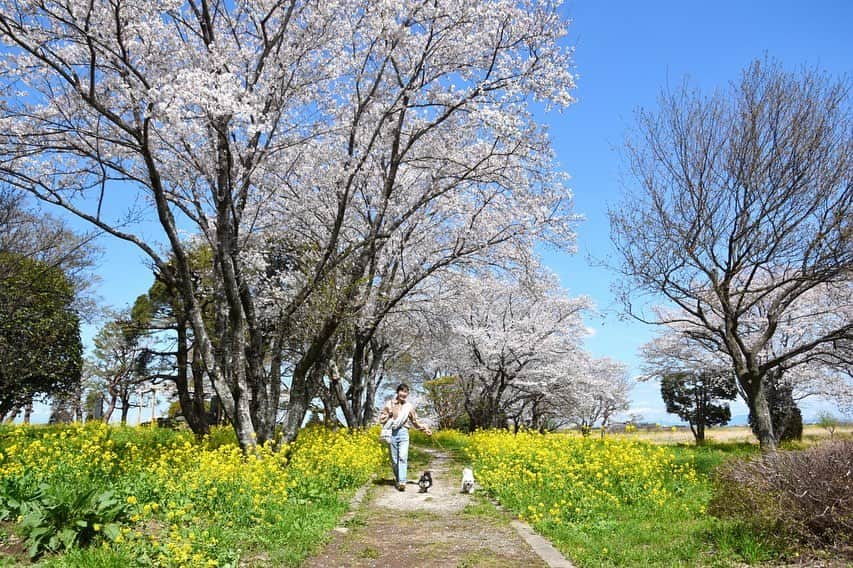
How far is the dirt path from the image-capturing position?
228 inches

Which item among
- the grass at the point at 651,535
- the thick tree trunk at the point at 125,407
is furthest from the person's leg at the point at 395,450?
the thick tree trunk at the point at 125,407

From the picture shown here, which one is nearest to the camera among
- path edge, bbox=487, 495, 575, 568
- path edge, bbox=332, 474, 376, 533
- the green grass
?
the green grass

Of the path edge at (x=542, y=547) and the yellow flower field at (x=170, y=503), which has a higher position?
the yellow flower field at (x=170, y=503)

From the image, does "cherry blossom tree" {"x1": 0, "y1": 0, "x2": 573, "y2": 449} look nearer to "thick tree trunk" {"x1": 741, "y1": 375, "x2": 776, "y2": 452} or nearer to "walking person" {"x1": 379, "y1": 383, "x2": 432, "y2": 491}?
"walking person" {"x1": 379, "y1": 383, "x2": 432, "y2": 491}

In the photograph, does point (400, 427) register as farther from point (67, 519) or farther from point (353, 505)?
point (67, 519)

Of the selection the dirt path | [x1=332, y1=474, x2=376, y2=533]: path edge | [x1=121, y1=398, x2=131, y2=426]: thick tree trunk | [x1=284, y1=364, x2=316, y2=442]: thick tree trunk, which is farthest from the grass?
[x1=121, y1=398, x2=131, y2=426]: thick tree trunk

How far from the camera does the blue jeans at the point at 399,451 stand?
10.3m

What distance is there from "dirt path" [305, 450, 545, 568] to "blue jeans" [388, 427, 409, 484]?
→ 507 mm

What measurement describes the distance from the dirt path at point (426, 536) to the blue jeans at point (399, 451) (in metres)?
0.51

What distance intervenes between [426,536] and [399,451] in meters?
3.51

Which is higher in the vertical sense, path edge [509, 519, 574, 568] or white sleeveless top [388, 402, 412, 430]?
white sleeveless top [388, 402, 412, 430]

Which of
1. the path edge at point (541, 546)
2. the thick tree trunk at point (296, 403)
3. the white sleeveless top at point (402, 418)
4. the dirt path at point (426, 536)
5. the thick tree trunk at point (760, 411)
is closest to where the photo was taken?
the path edge at point (541, 546)

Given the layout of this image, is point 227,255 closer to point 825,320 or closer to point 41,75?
point 41,75

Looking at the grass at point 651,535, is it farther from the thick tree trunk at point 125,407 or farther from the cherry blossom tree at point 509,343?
the thick tree trunk at point 125,407
